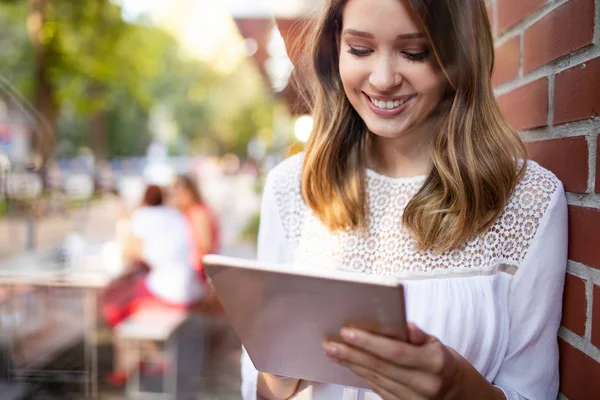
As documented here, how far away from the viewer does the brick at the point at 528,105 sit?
124cm

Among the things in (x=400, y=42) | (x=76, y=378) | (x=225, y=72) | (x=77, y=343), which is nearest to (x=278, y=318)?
(x=400, y=42)

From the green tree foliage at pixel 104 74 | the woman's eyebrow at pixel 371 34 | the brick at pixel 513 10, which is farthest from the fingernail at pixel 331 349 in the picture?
the green tree foliage at pixel 104 74

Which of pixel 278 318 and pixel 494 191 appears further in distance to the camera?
pixel 494 191

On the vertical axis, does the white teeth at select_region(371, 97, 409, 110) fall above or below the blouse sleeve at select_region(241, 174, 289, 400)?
above

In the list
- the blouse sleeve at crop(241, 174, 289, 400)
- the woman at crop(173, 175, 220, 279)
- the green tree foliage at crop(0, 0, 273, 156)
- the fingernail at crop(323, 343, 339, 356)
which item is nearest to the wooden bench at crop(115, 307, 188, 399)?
the woman at crop(173, 175, 220, 279)

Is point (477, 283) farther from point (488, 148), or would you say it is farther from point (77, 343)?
point (77, 343)

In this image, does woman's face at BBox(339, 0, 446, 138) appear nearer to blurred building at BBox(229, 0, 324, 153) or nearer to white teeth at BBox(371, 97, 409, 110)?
white teeth at BBox(371, 97, 409, 110)

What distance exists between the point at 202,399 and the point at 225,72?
80.6 ft

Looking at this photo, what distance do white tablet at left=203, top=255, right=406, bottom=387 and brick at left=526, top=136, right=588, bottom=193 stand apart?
513 mm

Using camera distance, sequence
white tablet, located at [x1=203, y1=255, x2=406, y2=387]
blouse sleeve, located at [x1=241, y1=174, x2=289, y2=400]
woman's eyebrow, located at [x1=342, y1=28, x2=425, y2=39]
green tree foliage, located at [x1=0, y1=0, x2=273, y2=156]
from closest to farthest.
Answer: white tablet, located at [x1=203, y1=255, x2=406, y2=387] → woman's eyebrow, located at [x1=342, y1=28, x2=425, y2=39] → blouse sleeve, located at [x1=241, y1=174, x2=289, y2=400] → green tree foliage, located at [x1=0, y1=0, x2=273, y2=156]

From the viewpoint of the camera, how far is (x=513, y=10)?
4.60ft

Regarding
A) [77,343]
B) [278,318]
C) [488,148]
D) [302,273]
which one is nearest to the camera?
[302,273]

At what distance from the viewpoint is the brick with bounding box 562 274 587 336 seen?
1.06 metres

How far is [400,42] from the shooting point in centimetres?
112
